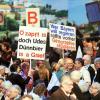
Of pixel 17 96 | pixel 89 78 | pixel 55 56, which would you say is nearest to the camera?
pixel 17 96

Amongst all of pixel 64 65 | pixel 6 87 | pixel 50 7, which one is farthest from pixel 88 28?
pixel 6 87

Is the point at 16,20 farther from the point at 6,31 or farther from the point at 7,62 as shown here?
the point at 7,62

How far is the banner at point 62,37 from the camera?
12508 mm

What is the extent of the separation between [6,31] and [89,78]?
14.9 meters

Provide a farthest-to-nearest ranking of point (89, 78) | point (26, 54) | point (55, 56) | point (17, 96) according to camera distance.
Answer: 1. point (55, 56)
2. point (26, 54)
3. point (89, 78)
4. point (17, 96)

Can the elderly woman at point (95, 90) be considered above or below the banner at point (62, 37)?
below

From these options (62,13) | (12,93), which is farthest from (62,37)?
(62,13)

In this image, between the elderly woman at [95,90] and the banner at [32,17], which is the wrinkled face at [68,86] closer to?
the elderly woman at [95,90]

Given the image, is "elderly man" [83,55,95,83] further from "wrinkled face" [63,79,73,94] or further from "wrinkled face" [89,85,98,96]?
"wrinkled face" [63,79,73,94]

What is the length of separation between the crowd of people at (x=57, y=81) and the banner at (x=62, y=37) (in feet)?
2.00

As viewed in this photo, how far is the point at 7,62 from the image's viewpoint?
50.5ft

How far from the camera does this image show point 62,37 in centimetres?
1263

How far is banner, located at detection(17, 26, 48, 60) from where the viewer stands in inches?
476

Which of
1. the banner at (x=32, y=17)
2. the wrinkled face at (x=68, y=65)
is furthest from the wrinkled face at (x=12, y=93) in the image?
the banner at (x=32, y=17)
